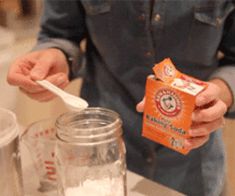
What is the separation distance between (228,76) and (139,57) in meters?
0.16

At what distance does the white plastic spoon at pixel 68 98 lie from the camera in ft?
1.92

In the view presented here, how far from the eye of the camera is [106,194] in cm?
55

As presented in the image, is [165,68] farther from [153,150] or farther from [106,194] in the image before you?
[153,150]

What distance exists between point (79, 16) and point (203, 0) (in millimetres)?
237

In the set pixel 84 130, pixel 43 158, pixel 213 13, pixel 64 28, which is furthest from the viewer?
pixel 64 28

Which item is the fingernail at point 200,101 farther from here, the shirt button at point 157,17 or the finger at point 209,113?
the shirt button at point 157,17

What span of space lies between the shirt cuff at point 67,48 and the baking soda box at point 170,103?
0.29 m

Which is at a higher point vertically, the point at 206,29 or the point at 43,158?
the point at 206,29

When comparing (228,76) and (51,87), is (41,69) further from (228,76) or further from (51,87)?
(228,76)

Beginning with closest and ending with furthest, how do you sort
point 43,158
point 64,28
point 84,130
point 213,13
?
1. point 84,130
2. point 43,158
3. point 213,13
4. point 64,28

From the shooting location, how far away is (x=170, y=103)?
55cm

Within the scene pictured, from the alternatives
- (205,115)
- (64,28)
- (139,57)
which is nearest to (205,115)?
(205,115)

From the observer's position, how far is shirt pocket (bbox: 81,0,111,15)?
775 mm

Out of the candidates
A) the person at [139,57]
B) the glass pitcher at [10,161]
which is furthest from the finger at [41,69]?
the glass pitcher at [10,161]
